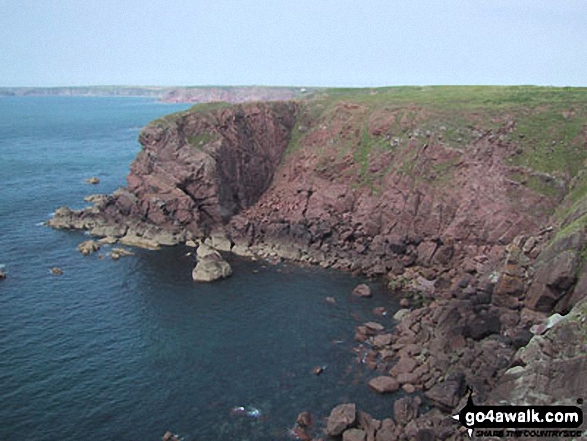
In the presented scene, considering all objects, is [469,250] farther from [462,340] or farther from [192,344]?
[192,344]

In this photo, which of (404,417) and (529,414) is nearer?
(529,414)

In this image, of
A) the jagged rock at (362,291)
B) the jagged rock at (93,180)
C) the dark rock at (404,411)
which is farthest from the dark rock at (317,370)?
the jagged rock at (93,180)

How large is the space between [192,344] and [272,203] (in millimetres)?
47523

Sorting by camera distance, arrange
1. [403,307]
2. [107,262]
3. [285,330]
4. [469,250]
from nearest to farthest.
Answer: [285,330] → [403,307] → [469,250] → [107,262]

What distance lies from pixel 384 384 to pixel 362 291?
2354 centimetres

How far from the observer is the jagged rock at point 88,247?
92500mm

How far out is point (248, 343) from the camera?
63594 millimetres

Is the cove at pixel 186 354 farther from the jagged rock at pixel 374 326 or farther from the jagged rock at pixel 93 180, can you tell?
the jagged rock at pixel 93 180

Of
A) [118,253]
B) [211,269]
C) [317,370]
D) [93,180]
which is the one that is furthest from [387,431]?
[93,180]

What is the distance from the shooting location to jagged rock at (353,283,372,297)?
7706 cm

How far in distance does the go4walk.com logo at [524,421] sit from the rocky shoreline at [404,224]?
1081 millimetres

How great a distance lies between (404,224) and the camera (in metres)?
91.2

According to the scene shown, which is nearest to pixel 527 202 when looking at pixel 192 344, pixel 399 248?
pixel 399 248

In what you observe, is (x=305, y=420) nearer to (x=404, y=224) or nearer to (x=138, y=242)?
(x=404, y=224)
